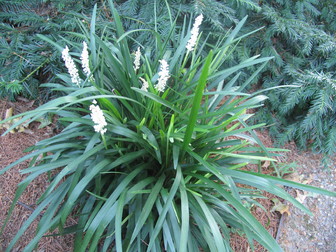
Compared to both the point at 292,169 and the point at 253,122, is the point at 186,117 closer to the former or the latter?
the point at 253,122

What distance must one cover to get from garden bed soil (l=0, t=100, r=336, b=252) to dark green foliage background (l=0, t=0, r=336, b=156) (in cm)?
24

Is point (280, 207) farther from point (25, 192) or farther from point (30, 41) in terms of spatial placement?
point (30, 41)

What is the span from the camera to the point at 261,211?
6.70 ft

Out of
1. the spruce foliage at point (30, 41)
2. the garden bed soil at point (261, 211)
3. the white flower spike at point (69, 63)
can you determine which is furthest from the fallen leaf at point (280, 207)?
the spruce foliage at point (30, 41)

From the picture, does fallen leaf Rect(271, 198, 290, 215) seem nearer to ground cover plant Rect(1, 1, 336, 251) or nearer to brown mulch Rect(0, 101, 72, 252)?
ground cover plant Rect(1, 1, 336, 251)

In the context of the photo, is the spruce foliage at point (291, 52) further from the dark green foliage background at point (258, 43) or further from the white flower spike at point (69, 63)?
the white flower spike at point (69, 63)

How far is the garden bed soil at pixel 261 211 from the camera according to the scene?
174cm

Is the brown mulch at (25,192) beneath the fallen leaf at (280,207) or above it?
above

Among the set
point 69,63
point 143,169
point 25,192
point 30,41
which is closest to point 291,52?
point 143,169

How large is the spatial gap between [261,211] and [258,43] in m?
1.47

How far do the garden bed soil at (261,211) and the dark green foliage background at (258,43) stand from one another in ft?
0.79

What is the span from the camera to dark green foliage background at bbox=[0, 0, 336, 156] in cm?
202

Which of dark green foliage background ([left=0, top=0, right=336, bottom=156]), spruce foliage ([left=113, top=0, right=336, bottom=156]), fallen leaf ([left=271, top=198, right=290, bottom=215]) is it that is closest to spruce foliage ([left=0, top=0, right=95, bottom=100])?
dark green foliage background ([left=0, top=0, right=336, bottom=156])

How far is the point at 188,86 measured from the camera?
1.66 m
